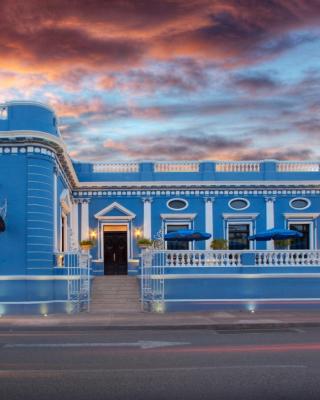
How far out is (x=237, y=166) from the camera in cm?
3625

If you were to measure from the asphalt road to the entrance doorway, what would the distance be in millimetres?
18583

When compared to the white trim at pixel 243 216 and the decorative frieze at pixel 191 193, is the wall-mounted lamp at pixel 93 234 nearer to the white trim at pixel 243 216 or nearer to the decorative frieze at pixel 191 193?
the decorative frieze at pixel 191 193

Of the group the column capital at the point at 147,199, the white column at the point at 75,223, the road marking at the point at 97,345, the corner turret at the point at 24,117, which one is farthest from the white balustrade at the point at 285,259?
the white column at the point at 75,223

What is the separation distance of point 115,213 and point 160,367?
80.8 ft

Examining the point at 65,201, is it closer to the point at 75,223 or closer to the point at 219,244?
the point at 75,223

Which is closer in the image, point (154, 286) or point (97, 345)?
point (97, 345)

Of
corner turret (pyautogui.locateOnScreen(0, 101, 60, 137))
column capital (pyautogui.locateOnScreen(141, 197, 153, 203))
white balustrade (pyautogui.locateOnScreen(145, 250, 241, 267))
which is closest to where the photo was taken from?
corner turret (pyautogui.locateOnScreen(0, 101, 60, 137))

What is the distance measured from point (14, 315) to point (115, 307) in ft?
13.5

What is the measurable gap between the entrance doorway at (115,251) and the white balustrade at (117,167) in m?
3.15

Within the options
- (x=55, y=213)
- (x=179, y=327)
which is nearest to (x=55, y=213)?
(x=55, y=213)

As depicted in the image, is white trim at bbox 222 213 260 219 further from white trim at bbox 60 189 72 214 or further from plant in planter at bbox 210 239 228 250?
white trim at bbox 60 189 72 214

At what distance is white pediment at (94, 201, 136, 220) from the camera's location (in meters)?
35.5

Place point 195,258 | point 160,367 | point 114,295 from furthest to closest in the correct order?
point 114,295 → point 195,258 → point 160,367

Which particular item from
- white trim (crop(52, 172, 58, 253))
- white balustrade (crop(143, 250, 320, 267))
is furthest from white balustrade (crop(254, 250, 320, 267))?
white trim (crop(52, 172, 58, 253))
